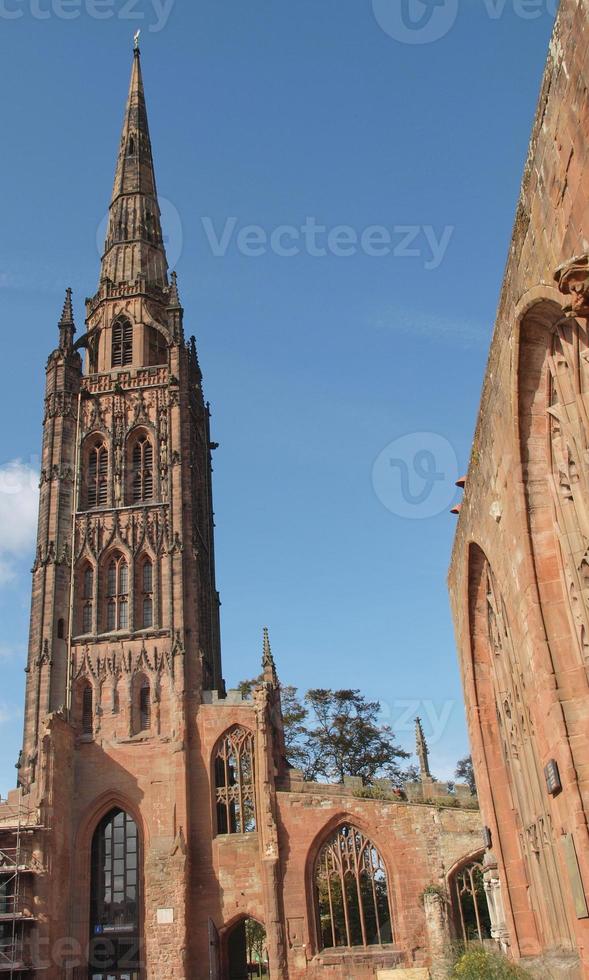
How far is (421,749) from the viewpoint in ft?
131

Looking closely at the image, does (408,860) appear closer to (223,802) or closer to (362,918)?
(362,918)

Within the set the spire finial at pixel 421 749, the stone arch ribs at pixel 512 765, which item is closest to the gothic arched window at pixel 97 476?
the spire finial at pixel 421 749

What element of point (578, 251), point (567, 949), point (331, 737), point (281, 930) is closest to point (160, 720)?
point (281, 930)

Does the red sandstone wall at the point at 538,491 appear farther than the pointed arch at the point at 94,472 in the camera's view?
No

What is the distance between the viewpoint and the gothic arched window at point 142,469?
4075 centimetres

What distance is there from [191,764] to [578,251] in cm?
2914

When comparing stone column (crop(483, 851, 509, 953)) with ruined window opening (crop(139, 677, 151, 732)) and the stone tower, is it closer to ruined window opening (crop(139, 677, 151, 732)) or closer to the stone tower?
the stone tower

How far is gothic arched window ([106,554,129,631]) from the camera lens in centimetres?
3778

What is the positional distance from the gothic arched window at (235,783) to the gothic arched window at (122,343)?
20.3 meters

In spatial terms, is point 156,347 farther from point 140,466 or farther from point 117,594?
point 117,594

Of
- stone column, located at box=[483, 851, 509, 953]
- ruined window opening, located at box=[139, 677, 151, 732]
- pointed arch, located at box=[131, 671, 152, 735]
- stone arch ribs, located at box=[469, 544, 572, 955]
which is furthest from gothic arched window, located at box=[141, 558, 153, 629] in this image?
stone column, located at box=[483, 851, 509, 953]

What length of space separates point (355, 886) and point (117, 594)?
597 inches

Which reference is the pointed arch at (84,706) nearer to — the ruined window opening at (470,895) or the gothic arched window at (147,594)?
the gothic arched window at (147,594)

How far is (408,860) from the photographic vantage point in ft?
106
